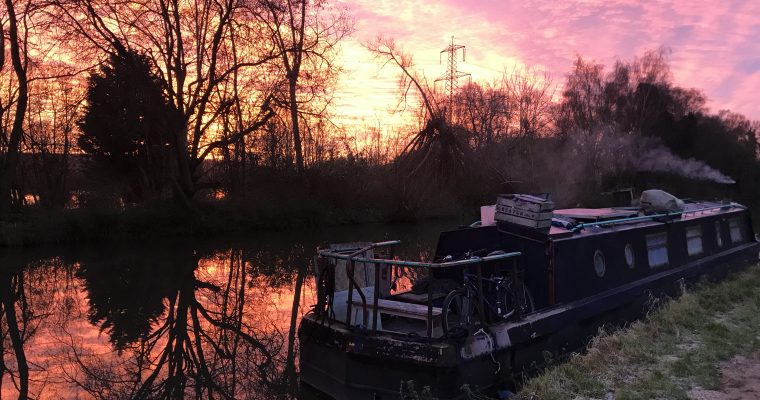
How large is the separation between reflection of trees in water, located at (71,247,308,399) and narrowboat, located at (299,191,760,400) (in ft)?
4.09

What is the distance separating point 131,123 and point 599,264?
64.5 feet

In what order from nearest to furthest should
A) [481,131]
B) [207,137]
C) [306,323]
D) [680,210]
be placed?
[306,323]
[680,210]
[207,137]
[481,131]

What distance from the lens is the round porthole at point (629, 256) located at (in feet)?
25.5

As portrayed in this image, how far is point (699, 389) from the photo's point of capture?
15.1 ft

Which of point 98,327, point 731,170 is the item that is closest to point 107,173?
point 98,327

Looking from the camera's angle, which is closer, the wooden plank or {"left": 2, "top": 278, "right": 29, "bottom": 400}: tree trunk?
the wooden plank

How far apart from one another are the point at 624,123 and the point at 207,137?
29.5m

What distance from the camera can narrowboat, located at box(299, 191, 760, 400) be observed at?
16.5ft

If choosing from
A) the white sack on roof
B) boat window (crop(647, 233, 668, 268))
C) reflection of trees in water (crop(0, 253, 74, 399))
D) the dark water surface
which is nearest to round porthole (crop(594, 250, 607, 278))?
boat window (crop(647, 233, 668, 268))

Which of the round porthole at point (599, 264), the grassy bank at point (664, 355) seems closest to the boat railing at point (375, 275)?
the grassy bank at point (664, 355)

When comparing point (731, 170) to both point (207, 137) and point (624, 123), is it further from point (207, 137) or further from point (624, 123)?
point (207, 137)

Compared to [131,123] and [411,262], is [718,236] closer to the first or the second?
[411,262]

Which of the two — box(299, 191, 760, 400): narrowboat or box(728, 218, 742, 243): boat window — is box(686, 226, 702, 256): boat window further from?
box(728, 218, 742, 243): boat window

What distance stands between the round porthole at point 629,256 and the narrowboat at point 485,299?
3 centimetres
